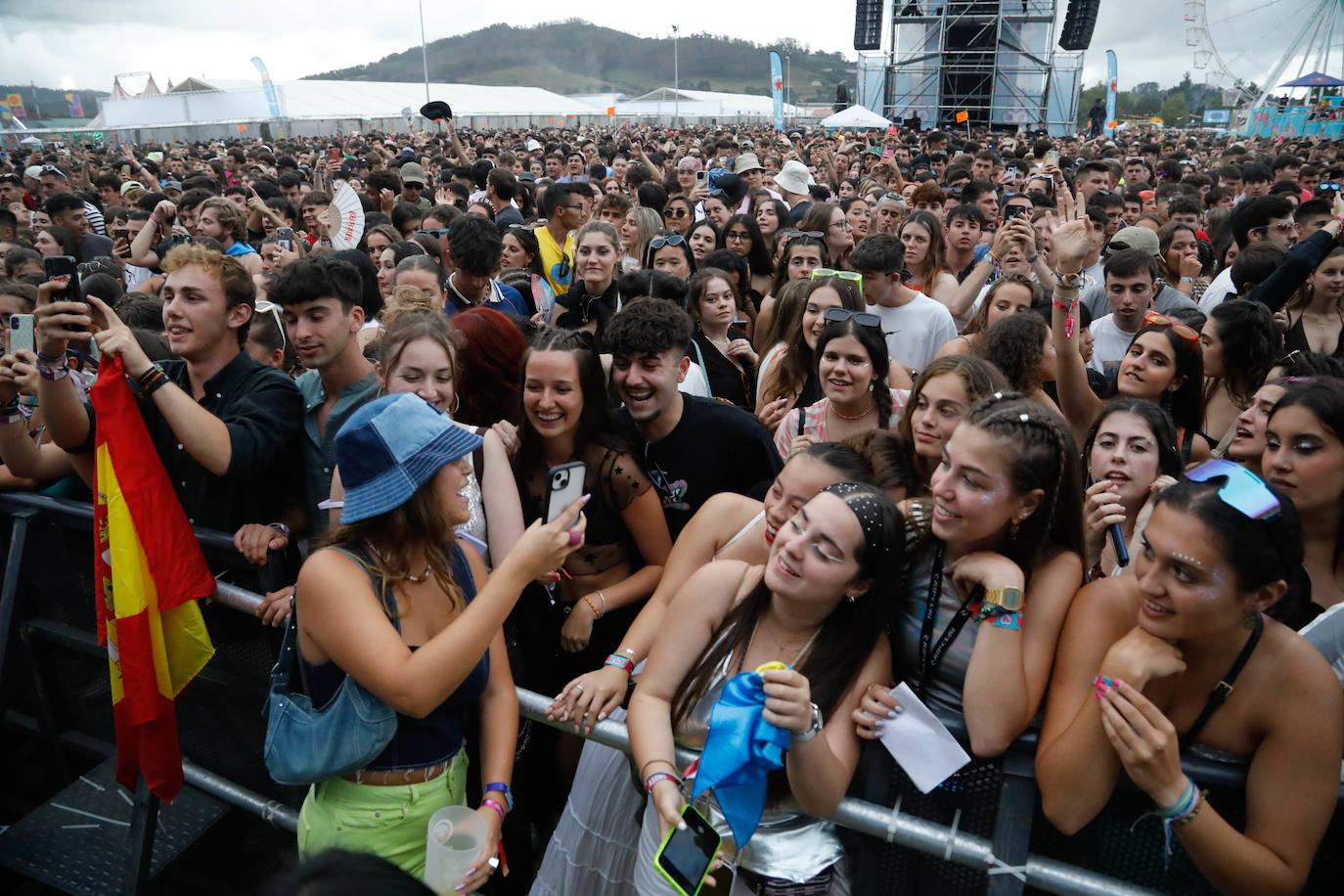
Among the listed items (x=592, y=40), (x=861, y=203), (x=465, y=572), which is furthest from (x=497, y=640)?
(x=592, y=40)

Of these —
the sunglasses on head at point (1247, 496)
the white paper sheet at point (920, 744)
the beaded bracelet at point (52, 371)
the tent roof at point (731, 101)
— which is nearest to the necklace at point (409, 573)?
the white paper sheet at point (920, 744)

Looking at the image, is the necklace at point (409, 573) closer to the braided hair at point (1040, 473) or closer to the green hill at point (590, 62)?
the braided hair at point (1040, 473)

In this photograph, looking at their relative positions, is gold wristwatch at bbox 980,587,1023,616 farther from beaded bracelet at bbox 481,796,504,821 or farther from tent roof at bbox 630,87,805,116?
tent roof at bbox 630,87,805,116

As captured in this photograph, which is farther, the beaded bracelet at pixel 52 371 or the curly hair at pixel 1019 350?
the curly hair at pixel 1019 350

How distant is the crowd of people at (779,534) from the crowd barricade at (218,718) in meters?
0.06

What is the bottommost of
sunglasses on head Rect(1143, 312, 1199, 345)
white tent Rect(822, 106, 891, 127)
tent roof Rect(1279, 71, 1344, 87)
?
sunglasses on head Rect(1143, 312, 1199, 345)

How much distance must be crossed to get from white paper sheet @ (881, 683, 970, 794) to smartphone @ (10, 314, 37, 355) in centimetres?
287

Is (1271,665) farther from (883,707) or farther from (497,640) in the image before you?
(497,640)

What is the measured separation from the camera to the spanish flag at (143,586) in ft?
8.55

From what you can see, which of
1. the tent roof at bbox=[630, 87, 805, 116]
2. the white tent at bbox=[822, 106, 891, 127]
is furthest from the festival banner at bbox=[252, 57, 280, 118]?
the tent roof at bbox=[630, 87, 805, 116]

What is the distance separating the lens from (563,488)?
2.02 m

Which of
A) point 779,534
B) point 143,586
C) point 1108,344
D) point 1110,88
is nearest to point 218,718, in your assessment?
point 143,586

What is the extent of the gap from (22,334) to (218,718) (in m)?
1.50

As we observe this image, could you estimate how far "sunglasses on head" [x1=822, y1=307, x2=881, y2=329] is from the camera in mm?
3451
